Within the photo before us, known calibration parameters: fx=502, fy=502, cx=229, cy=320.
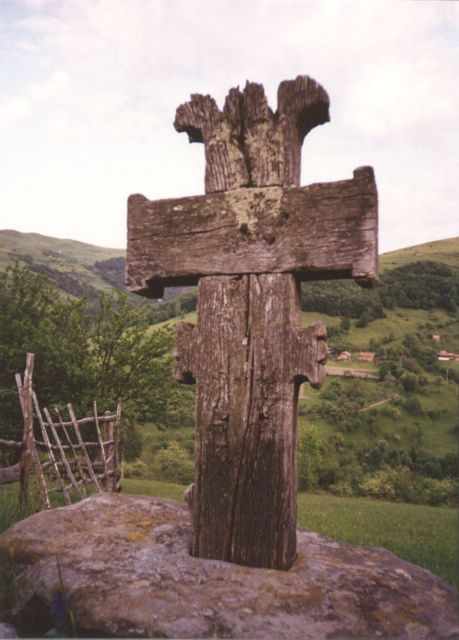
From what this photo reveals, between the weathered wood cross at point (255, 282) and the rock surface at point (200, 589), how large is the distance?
0.31 m

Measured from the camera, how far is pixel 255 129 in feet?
10.3

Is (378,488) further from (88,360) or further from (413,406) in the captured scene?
(88,360)

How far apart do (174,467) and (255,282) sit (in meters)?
39.8

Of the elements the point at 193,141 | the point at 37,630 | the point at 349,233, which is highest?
the point at 193,141

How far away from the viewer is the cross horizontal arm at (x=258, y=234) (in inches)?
112

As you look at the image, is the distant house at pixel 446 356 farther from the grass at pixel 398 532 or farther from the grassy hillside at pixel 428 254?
the grass at pixel 398 532

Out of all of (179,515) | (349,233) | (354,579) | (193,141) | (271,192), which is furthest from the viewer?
(179,515)

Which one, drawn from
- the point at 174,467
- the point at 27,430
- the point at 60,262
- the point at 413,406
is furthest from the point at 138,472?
the point at 60,262

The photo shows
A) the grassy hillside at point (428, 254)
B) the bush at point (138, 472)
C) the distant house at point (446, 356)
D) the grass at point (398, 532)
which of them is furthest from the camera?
the grassy hillside at point (428, 254)

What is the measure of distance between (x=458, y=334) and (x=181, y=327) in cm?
9150

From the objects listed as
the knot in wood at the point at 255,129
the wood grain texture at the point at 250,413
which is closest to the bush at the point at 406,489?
the wood grain texture at the point at 250,413

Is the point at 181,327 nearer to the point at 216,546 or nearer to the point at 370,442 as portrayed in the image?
the point at 216,546

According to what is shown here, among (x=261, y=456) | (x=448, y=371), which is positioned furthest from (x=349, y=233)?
(x=448, y=371)

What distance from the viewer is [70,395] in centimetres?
2023
